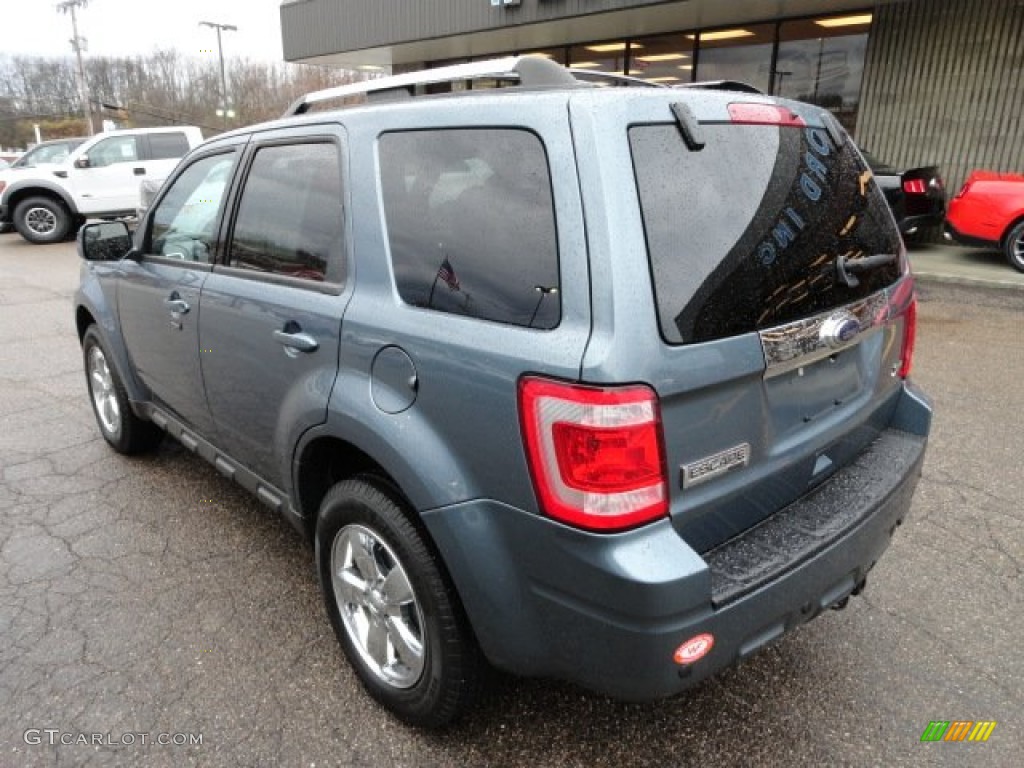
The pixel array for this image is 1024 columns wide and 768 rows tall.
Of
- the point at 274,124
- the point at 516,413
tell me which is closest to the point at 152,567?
the point at 274,124

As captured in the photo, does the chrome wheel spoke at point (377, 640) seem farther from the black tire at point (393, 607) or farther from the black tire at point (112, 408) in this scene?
the black tire at point (112, 408)

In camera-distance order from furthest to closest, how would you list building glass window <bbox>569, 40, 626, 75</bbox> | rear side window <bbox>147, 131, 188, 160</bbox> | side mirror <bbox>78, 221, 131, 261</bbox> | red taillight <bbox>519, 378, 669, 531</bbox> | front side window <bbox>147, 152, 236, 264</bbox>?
building glass window <bbox>569, 40, 626, 75</bbox>, rear side window <bbox>147, 131, 188, 160</bbox>, side mirror <bbox>78, 221, 131, 261</bbox>, front side window <bbox>147, 152, 236, 264</bbox>, red taillight <bbox>519, 378, 669, 531</bbox>

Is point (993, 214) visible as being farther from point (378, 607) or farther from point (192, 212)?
point (378, 607)

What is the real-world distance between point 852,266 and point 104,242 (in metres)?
3.49

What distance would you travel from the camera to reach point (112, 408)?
4199mm

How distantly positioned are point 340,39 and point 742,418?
17541mm

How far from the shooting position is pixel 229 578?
300 cm

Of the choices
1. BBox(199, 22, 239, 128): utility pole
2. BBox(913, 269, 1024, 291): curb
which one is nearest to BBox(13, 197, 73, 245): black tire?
BBox(913, 269, 1024, 291): curb

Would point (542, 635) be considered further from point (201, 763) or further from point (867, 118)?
point (867, 118)

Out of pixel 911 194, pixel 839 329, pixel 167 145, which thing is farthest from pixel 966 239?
pixel 167 145

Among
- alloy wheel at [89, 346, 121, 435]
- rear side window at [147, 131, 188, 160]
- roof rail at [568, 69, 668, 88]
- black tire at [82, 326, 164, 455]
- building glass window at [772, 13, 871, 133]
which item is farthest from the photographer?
rear side window at [147, 131, 188, 160]

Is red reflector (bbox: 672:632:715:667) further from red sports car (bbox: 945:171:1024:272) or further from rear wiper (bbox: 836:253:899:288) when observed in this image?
red sports car (bbox: 945:171:1024:272)

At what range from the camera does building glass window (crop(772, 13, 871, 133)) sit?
11492 mm

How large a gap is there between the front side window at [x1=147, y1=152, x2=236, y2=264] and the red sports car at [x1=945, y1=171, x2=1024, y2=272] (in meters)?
9.29
